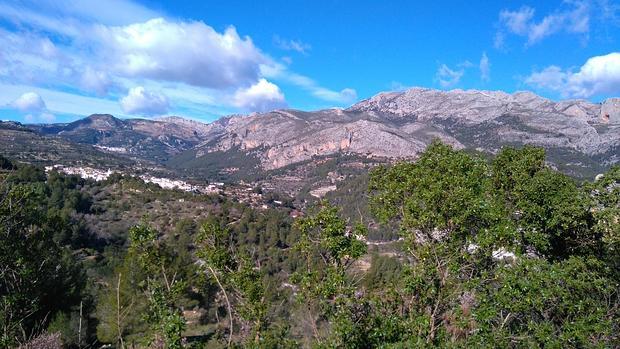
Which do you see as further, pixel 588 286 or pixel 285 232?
pixel 285 232

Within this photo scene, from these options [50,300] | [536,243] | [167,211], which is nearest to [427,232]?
[536,243]

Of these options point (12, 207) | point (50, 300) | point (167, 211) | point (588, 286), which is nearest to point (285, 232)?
point (167, 211)

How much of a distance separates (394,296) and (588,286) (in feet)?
14.6

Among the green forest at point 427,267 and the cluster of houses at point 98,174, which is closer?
the green forest at point 427,267

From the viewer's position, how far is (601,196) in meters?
12.5

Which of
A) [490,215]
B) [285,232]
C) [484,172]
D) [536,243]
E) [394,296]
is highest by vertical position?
[484,172]

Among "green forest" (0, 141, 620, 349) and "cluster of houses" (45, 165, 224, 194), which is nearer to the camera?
"green forest" (0, 141, 620, 349)

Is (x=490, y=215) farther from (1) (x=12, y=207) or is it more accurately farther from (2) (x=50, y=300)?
(2) (x=50, y=300)

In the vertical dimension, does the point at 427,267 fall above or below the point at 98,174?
above

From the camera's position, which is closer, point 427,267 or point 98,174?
A: point 427,267

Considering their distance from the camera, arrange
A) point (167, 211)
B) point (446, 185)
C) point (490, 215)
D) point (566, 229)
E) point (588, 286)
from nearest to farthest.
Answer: point (588, 286), point (490, 215), point (446, 185), point (566, 229), point (167, 211)

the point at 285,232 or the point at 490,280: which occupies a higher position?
the point at 490,280

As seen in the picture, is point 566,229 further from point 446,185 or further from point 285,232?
point 285,232

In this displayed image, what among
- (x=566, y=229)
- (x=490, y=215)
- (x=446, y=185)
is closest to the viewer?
(x=490, y=215)
